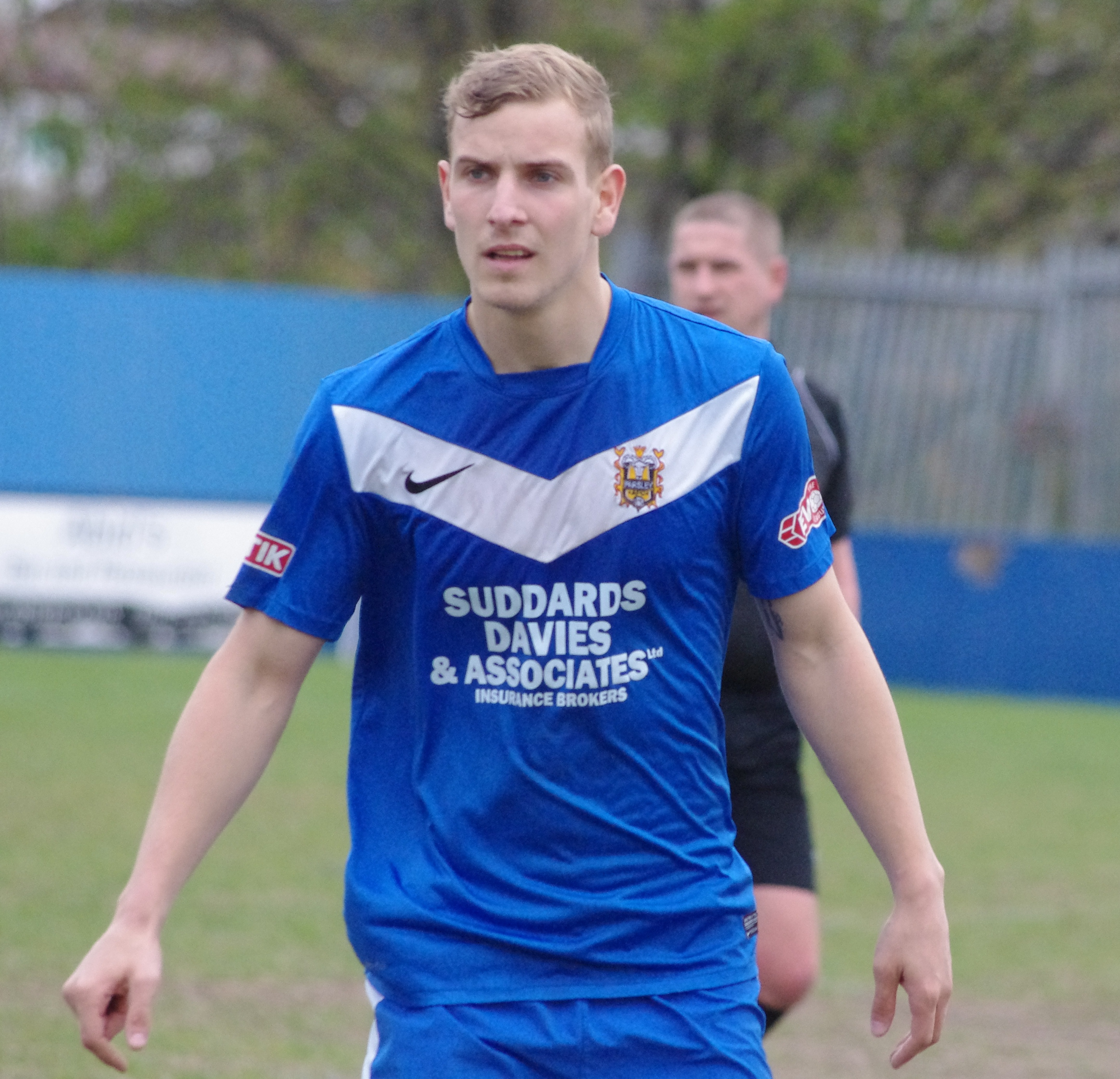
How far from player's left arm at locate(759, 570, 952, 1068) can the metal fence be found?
50.4ft

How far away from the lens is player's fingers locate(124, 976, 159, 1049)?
2.69m

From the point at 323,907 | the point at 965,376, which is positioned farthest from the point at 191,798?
the point at 965,376

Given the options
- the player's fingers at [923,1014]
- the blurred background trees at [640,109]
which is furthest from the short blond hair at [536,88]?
the blurred background trees at [640,109]

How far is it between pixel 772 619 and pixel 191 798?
3.08ft

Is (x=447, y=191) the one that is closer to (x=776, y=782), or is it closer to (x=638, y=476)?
(x=638, y=476)

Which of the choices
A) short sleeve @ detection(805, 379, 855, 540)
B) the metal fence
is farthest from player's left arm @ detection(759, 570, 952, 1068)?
the metal fence

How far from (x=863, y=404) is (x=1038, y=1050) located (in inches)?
497

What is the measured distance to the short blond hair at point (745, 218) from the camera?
539 centimetres

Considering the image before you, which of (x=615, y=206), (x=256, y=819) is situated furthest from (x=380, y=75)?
(x=615, y=206)

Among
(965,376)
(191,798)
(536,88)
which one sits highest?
(536,88)

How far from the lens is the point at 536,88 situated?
2.84 meters

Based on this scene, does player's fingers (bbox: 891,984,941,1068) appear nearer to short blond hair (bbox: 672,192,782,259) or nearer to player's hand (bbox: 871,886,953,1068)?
player's hand (bbox: 871,886,953,1068)

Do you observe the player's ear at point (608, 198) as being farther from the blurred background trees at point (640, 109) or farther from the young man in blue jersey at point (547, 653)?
the blurred background trees at point (640, 109)

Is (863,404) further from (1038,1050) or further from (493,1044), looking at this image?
(493,1044)
